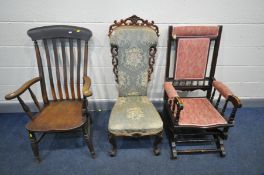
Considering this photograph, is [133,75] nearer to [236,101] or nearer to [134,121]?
[134,121]

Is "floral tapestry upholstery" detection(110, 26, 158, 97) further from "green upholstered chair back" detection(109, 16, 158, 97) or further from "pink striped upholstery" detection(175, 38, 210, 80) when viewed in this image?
"pink striped upholstery" detection(175, 38, 210, 80)

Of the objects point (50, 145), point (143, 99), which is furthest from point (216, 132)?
point (50, 145)

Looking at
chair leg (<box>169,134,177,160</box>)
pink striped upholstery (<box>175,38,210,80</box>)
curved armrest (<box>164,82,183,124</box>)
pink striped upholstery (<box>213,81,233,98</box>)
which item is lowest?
chair leg (<box>169,134,177,160</box>)

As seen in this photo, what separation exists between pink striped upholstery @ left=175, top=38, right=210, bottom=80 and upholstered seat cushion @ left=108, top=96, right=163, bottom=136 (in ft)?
1.59

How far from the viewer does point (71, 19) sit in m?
1.83

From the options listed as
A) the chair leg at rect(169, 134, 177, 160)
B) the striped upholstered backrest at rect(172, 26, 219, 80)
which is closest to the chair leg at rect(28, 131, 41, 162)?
the chair leg at rect(169, 134, 177, 160)

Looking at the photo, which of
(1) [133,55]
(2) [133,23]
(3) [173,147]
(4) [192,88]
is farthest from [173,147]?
(2) [133,23]

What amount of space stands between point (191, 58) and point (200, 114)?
0.53 m

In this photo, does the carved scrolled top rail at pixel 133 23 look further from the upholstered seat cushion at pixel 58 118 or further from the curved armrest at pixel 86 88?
the upholstered seat cushion at pixel 58 118

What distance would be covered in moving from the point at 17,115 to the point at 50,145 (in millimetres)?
765

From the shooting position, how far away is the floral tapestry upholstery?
1.69 m

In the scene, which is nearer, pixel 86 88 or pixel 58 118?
pixel 86 88

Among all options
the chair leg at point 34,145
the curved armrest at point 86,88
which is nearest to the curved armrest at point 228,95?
the curved armrest at point 86,88

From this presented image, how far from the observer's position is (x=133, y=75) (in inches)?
71.4
